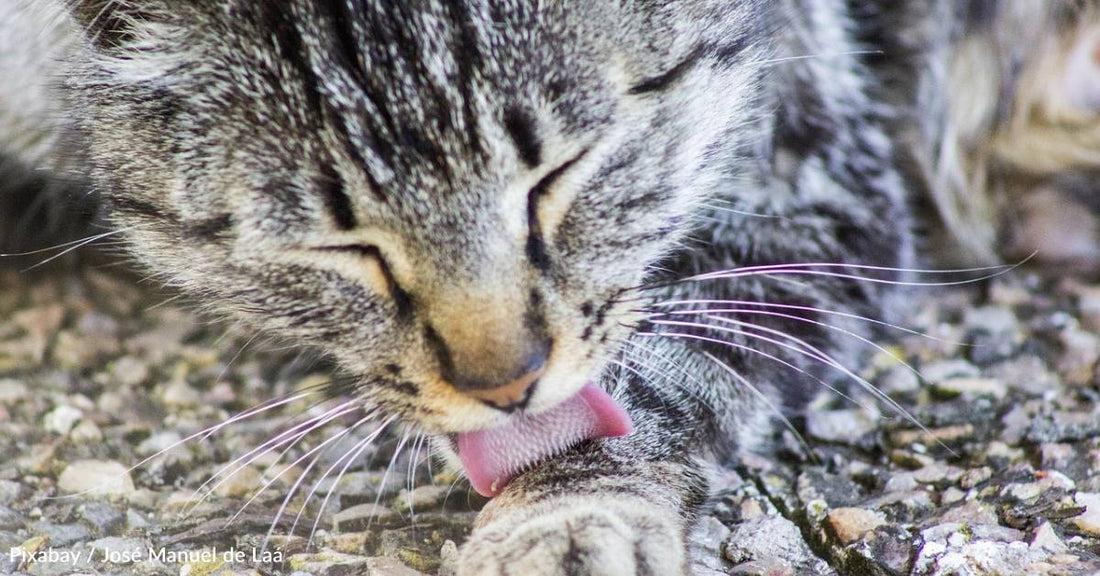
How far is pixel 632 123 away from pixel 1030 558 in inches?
30.7

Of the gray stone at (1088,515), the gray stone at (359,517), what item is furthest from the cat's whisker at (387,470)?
the gray stone at (1088,515)

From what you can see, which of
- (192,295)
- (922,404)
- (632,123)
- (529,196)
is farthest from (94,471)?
(922,404)

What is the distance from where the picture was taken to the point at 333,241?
4.21 feet

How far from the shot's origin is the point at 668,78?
Answer: 4.58ft

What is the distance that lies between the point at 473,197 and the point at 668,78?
→ 13.8 inches

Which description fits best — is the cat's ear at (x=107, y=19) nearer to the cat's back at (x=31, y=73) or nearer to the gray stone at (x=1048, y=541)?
the cat's back at (x=31, y=73)

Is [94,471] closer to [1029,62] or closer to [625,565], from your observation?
[625,565]

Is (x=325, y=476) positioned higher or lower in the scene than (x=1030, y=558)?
higher

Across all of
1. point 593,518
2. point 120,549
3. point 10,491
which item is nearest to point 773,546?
point 593,518

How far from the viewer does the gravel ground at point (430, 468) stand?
1.38 metres

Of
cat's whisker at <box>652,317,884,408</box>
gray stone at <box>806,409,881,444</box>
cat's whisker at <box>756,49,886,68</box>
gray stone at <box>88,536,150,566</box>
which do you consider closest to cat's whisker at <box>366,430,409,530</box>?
gray stone at <box>88,536,150,566</box>

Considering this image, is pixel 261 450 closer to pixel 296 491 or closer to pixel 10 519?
pixel 296 491

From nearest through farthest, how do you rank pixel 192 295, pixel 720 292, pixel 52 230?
pixel 192 295 → pixel 720 292 → pixel 52 230

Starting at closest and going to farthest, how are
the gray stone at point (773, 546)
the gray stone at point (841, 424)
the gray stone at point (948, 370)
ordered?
1. the gray stone at point (773, 546)
2. the gray stone at point (841, 424)
3. the gray stone at point (948, 370)
